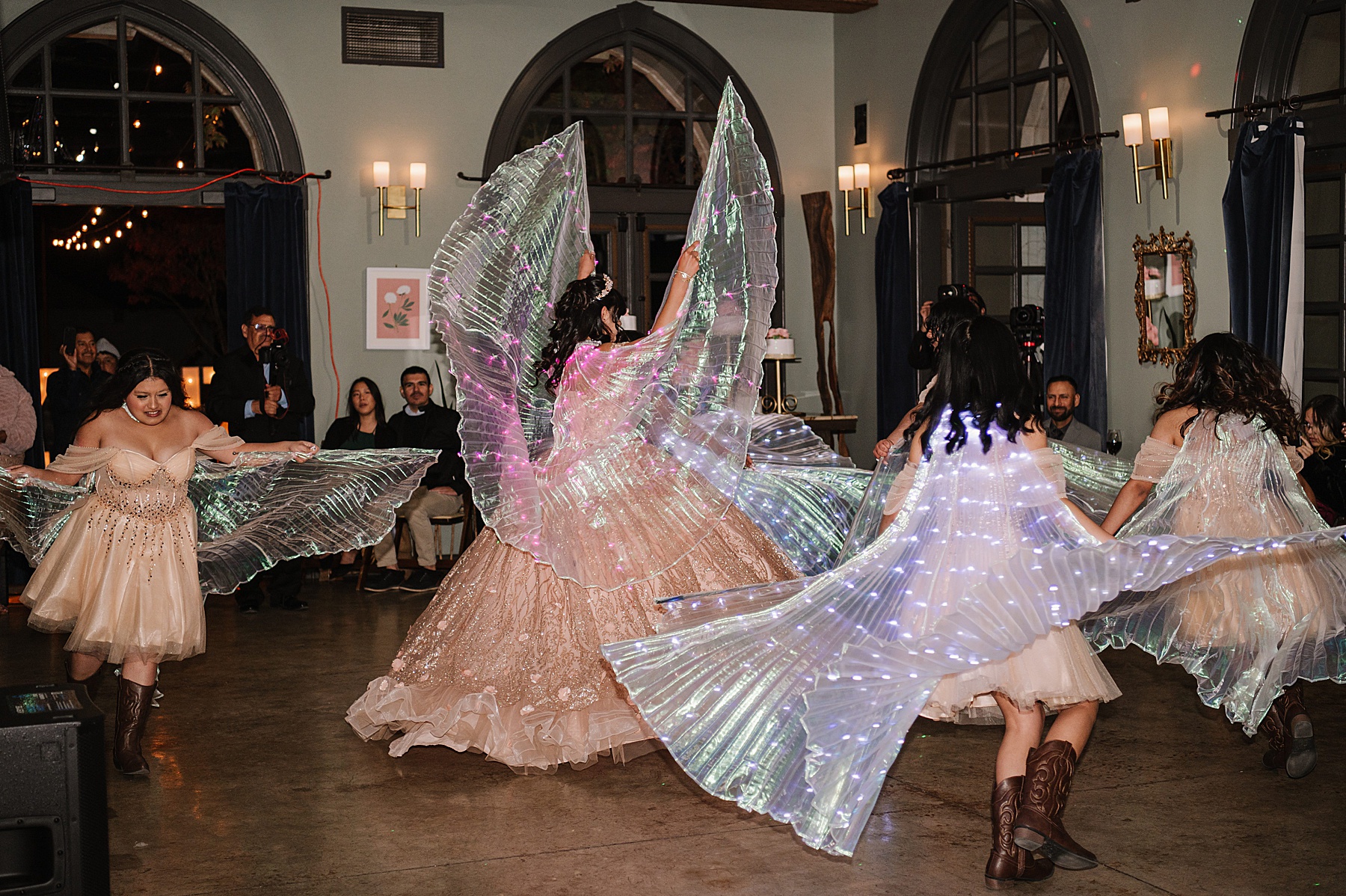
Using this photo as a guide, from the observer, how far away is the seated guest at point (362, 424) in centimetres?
841

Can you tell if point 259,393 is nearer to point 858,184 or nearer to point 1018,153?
point 858,184

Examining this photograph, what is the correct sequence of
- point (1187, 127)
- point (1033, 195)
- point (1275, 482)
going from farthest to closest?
1. point (1033, 195)
2. point (1187, 127)
3. point (1275, 482)

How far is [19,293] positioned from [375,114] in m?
2.48

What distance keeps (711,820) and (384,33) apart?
6.68m

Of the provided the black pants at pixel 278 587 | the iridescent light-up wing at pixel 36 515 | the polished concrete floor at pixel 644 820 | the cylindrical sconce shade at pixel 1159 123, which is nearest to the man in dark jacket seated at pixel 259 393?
the black pants at pixel 278 587

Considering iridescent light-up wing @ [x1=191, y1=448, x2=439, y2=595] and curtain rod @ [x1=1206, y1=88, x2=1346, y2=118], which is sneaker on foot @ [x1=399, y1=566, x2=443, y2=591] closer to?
iridescent light-up wing @ [x1=191, y1=448, x2=439, y2=595]

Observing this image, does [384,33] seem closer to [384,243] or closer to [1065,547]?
[384,243]

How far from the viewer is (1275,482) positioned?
13.7ft

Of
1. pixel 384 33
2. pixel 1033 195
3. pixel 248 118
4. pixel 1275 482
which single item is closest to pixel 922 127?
pixel 1033 195

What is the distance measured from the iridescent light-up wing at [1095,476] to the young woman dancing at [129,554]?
10.2 ft

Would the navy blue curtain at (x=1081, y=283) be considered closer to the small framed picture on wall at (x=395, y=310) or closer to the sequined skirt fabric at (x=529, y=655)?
the sequined skirt fabric at (x=529, y=655)

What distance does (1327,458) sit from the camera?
604cm

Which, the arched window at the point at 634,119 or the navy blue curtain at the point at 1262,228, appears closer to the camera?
the navy blue curtain at the point at 1262,228

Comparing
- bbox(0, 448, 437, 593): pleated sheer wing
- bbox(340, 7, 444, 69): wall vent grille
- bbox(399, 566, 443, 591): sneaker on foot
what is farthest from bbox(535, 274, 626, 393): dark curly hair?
bbox(340, 7, 444, 69): wall vent grille
